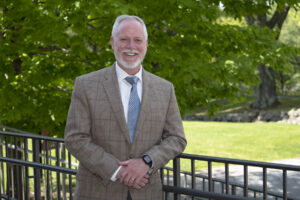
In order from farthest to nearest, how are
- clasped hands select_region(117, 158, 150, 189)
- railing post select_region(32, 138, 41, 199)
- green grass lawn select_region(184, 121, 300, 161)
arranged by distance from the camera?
green grass lawn select_region(184, 121, 300, 161) < railing post select_region(32, 138, 41, 199) < clasped hands select_region(117, 158, 150, 189)

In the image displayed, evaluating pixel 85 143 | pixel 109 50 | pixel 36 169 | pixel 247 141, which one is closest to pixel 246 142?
pixel 247 141

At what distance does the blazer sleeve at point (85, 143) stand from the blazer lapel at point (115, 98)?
6.6 inches

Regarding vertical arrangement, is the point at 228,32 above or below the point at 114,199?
above

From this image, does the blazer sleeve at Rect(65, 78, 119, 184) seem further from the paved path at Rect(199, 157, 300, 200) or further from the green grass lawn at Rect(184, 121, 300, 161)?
the green grass lawn at Rect(184, 121, 300, 161)

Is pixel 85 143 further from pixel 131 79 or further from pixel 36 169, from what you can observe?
pixel 36 169

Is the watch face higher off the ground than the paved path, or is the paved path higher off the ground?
the watch face

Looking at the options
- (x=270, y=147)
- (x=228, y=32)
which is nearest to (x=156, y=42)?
(x=228, y=32)

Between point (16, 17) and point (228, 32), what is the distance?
437 cm

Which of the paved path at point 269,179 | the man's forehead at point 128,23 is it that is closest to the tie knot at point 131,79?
the man's forehead at point 128,23

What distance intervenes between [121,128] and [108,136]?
0.36ft

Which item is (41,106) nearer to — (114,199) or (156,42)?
(156,42)

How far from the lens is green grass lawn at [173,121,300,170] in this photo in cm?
A: 1770

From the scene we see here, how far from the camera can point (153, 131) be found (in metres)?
2.85

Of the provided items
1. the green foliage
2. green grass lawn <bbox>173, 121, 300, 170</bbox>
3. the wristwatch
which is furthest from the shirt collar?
green grass lawn <bbox>173, 121, 300, 170</bbox>
